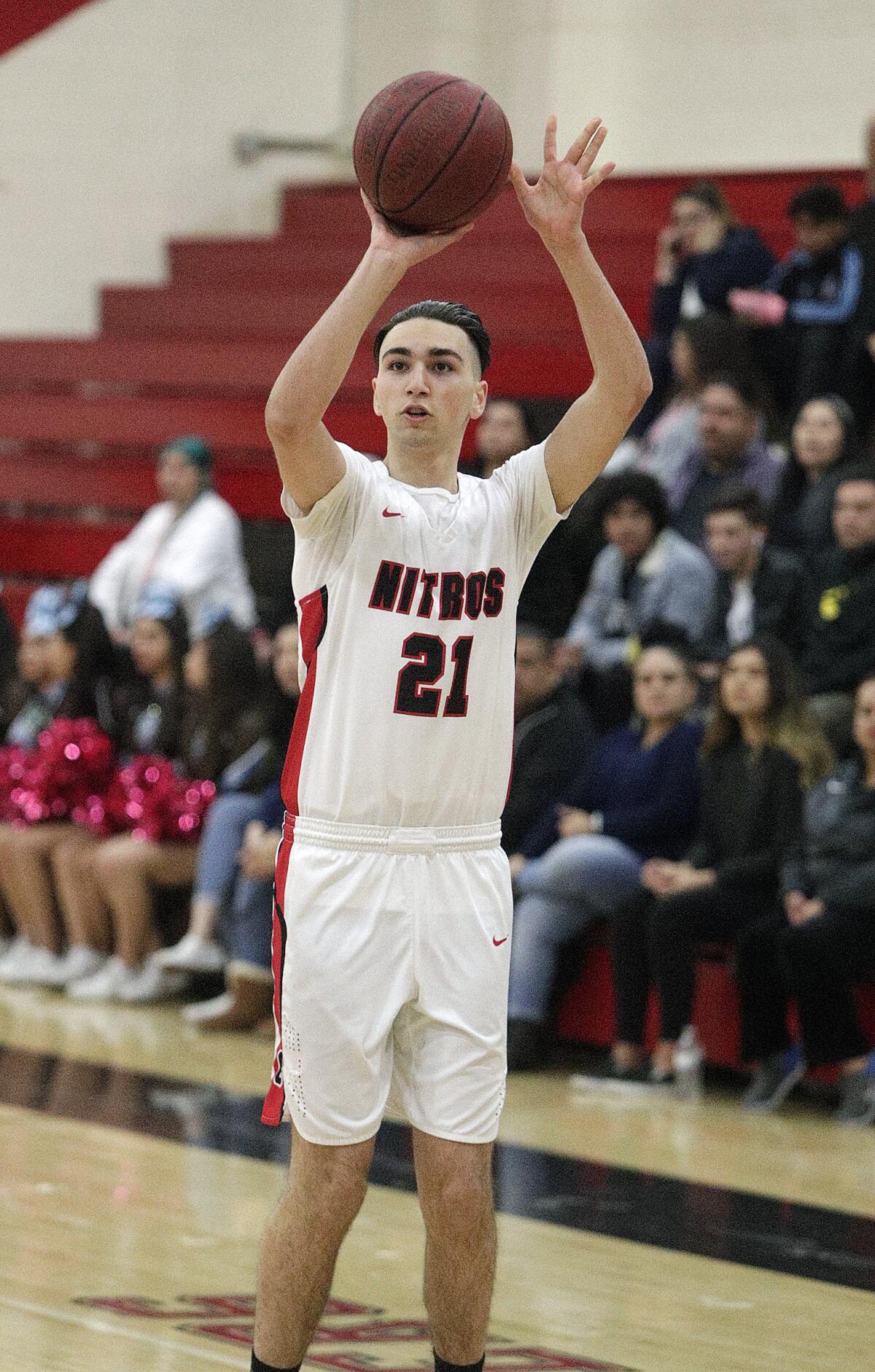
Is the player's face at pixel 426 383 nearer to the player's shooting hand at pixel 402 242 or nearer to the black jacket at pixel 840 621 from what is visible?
the player's shooting hand at pixel 402 242

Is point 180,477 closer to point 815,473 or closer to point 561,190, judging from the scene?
point 815,473

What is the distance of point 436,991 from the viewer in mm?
3400

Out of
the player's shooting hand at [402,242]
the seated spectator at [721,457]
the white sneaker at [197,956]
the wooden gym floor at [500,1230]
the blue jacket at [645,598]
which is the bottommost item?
the white sneaker at [197,956]

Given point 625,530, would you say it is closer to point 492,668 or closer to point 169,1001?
point 169,1001

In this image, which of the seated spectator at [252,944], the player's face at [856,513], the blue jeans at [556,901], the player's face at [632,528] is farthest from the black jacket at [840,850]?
the seated spectator at [252,944]

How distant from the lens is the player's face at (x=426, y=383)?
3490 mm

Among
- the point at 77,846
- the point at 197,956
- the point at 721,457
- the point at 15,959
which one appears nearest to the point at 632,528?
the point at 721,457

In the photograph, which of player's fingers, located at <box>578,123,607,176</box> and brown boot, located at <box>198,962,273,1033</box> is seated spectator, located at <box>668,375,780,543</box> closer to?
brown boot, located at <box>198,962,273,1033</box>

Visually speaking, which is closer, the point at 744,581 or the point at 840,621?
the point at 840,621

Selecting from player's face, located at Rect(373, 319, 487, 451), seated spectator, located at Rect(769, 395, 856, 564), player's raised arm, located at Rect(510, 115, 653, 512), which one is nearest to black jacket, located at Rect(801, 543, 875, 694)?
seated spectator, located at Rect(769, 395, 856, 564)

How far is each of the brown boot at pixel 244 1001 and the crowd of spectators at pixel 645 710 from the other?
1cm

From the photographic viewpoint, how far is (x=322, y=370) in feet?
10.8

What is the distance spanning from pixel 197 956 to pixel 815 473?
119 inches

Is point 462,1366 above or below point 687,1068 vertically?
above
